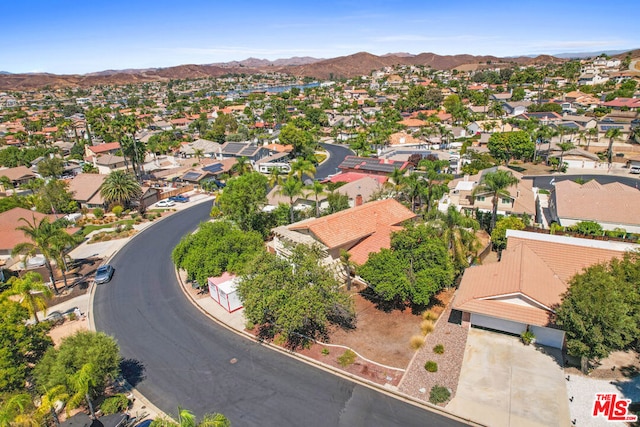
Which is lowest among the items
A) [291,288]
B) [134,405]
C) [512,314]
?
[134,405]

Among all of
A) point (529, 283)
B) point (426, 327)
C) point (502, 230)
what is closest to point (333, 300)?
point (426, 327)

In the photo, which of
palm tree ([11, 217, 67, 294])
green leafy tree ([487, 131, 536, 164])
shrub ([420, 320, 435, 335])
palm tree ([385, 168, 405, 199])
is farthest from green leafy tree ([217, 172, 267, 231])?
green leafy tree ([487, 131, 536, 164])

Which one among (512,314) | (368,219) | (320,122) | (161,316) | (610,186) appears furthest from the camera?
(320,122)

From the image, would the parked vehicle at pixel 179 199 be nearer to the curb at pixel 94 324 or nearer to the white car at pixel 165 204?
the white car at pixel 165 204

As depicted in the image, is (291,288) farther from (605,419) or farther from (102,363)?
(605,419)

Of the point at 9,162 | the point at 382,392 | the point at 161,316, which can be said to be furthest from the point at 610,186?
the point at 9,162

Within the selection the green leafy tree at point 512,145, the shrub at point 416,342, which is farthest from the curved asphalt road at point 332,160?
the shrub at point 416,342
